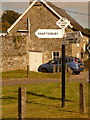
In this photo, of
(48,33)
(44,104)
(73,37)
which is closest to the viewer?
(48,33)

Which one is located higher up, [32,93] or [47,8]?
[47,8]

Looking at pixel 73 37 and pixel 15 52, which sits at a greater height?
pixel 15 52

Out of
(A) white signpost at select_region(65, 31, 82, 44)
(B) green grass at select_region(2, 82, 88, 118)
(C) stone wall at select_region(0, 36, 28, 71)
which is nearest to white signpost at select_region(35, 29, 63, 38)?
(A) white signpost at select_region(65, 31, 82, 44)

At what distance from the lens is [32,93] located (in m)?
14.5

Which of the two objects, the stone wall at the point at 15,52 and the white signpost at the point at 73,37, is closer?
the white signpost at the point at 73,37

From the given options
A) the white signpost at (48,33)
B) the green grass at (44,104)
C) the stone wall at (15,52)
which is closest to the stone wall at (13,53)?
the stone wall at (15,52)

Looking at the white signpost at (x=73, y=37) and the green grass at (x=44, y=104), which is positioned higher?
the white signpost at (x=73, y=37)

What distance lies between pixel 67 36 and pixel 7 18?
6605 centimetres

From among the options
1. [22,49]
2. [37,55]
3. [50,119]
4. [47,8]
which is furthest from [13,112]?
[47,8]

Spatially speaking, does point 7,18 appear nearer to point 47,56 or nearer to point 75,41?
point 47,56

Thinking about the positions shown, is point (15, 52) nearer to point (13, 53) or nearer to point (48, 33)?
point (13, 53)

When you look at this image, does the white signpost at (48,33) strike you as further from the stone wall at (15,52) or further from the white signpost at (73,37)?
the stone wall at (15,52)

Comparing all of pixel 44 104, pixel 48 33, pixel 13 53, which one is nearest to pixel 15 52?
pixel 13 53

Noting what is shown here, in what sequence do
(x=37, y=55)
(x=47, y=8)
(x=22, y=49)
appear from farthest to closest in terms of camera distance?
(x=47, y=8) → (x=37, y=55) → (x=22, y=49)
